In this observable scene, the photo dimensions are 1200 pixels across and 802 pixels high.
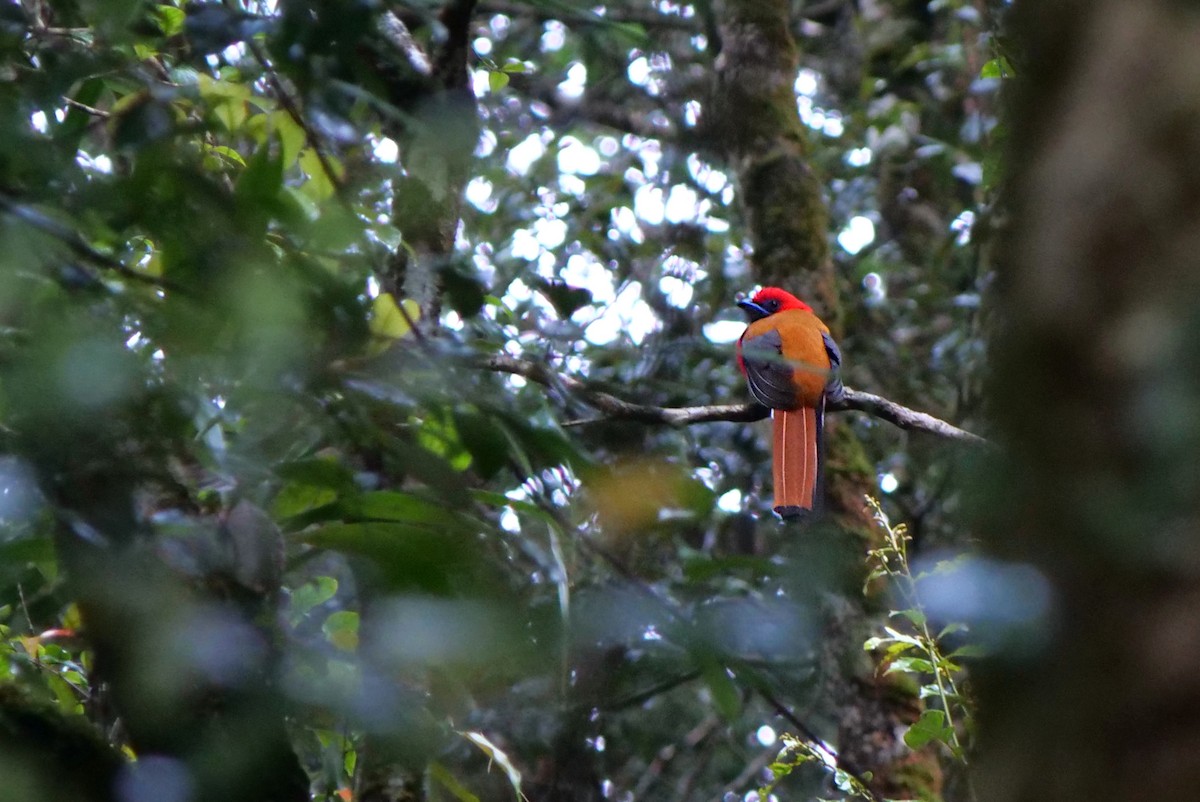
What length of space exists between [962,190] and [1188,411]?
648cm

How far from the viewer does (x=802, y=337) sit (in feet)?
16.0

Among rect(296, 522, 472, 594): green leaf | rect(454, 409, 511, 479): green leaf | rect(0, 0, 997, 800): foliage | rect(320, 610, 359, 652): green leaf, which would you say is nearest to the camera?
rect(0, 0, 997, 800): foliage

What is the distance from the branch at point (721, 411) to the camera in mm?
2023

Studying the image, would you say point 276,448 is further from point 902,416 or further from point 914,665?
point 902,416

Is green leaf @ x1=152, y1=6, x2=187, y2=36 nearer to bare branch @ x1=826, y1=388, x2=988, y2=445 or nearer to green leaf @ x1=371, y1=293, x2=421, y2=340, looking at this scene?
green leaf @ x1=371, y1=293, x2=421, y2=340

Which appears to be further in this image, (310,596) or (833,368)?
(833,368)

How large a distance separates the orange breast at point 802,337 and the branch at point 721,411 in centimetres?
10

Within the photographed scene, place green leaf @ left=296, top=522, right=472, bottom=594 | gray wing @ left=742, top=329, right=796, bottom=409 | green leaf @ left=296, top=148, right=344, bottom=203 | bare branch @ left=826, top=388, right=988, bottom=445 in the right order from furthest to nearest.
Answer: gray wing @ left=742, top=329, right=796, bottom=409 < bare branch @ left=826, top=388, right=988, bottom=445 < green leaf @ left=296, top=148, right=344, bottom=203 < green leaf @ left=296, top=522, right=472, bottom=594

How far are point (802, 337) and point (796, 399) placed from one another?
401 mm

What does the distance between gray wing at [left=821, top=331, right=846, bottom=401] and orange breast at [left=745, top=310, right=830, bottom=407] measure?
22mm

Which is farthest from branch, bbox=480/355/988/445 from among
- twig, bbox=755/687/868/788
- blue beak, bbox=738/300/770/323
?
blue beak, bbox=738/300/770/323

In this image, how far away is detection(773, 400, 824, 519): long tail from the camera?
4.41 metres

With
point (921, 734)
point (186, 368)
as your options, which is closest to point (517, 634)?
point (186, 368)

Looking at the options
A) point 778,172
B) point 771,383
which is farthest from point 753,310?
point 771,383
